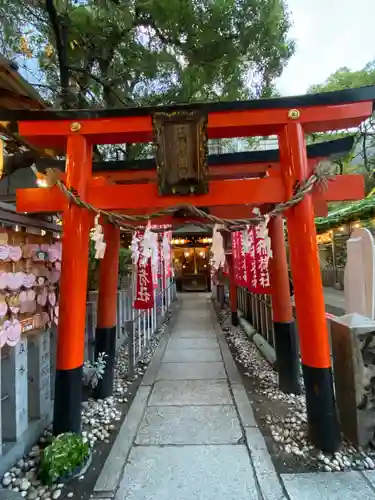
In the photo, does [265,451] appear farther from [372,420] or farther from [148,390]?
[148,390]

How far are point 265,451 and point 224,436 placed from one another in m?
0.52

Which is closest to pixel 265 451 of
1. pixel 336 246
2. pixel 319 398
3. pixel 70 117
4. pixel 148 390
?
pixel 319 398

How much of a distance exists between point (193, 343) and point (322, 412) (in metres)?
5.15

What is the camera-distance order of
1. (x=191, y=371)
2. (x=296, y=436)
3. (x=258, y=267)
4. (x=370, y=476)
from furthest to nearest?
(x=191, y=371) < (x=258, y=267) < (x=296, y=436) < (x=370, y=476)

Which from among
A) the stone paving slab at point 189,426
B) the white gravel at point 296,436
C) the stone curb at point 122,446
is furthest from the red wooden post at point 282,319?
the stone curb at point 122,446

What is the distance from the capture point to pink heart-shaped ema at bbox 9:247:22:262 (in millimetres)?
3241

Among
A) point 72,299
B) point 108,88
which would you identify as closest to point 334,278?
point 108,88

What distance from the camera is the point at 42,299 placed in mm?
3873

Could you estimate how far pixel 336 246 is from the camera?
15289mm

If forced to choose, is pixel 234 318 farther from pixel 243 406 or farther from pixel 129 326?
pixel 243 406

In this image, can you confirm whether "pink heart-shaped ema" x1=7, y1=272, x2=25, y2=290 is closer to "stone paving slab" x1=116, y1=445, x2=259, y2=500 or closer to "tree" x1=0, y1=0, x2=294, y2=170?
"stone paving slab" x1=116, y1=445, x2=259, y2=500

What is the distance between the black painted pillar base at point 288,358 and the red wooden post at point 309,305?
143cm

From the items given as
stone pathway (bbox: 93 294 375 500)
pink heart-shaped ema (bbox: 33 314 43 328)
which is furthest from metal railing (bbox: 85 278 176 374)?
pink heart-shaped ema (bbox: 33 314 43 328)

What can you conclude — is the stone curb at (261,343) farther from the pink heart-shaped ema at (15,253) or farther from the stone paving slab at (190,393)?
the pink heart-shaped ema at (15,253)
